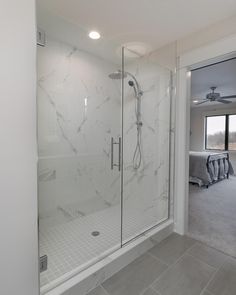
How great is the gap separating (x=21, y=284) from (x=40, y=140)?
1.47 m

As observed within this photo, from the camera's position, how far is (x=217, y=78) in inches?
154

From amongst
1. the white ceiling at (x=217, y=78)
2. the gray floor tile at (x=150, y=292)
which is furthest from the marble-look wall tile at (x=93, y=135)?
the white ceiling at (x=217, y=78)

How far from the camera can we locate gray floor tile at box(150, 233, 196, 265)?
1.85 m

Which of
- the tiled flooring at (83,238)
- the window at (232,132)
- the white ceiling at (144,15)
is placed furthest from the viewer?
the window at (232,132)

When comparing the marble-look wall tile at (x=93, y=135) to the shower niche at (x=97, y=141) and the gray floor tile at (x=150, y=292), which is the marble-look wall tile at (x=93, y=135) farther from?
the gray floor tile at (x=150, y=292)

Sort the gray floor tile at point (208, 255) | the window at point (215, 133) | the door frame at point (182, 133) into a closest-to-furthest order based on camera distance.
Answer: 1. the gray floor tile at point (208, 255)
2. the door frame at point (182, 133)
3. the window at point (215, 133)

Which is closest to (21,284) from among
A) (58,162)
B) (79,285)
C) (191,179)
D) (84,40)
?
(79,285)

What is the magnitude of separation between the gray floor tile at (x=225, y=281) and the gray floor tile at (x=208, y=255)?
0.06 meters

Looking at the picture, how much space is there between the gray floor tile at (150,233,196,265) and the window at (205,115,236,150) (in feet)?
16.7

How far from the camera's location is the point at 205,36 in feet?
6.64

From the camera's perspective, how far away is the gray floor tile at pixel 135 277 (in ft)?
4.78

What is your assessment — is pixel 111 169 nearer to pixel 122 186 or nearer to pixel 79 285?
pixel 122 186

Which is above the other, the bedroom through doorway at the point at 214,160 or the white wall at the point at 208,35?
the white wall at the point at 208,35

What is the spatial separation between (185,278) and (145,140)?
1.73m
